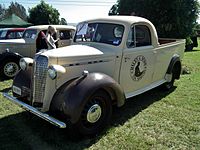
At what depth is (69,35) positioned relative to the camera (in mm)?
10305

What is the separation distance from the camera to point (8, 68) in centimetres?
866

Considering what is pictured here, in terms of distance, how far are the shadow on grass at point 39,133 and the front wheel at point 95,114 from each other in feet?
0.50

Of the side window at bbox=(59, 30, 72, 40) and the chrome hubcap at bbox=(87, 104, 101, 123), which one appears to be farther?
the side window at bbox=(59, 30, 72, 40)

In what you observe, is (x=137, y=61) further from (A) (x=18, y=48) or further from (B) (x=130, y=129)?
(A) (x=18, y=48)

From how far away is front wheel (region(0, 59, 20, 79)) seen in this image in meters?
8.58

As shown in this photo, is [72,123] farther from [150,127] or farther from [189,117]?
[189,117]

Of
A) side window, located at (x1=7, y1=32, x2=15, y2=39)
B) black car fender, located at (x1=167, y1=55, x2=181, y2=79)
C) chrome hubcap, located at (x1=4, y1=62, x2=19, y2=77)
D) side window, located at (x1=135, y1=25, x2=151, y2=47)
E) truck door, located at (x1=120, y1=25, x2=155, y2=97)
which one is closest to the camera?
truck door, located at (x1=120, y1=25, x2=155, y2=97)

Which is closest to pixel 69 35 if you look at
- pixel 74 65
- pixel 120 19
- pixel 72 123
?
pixel 120 19

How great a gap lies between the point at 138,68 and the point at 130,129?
1481 mm

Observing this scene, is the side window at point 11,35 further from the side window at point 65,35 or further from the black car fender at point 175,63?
the black car fender at point 175,63

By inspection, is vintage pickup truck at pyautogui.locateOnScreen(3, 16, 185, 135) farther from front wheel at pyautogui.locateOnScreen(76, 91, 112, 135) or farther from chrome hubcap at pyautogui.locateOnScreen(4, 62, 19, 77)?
chrome hubcap at pyautogui.locateOnScreen(4, 62, 19, 77)

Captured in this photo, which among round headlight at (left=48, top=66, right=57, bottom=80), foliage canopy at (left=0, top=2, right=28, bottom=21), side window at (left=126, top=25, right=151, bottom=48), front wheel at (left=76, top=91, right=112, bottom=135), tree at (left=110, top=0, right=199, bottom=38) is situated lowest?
front wheel at (left=76, top=91, right=112, bottom=135)

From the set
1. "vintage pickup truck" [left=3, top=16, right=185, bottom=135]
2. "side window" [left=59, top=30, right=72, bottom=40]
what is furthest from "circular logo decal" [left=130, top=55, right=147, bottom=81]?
"side window" [left=59, top=30, right=72, bottom=40]

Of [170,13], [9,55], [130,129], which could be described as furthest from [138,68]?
[170,13]
